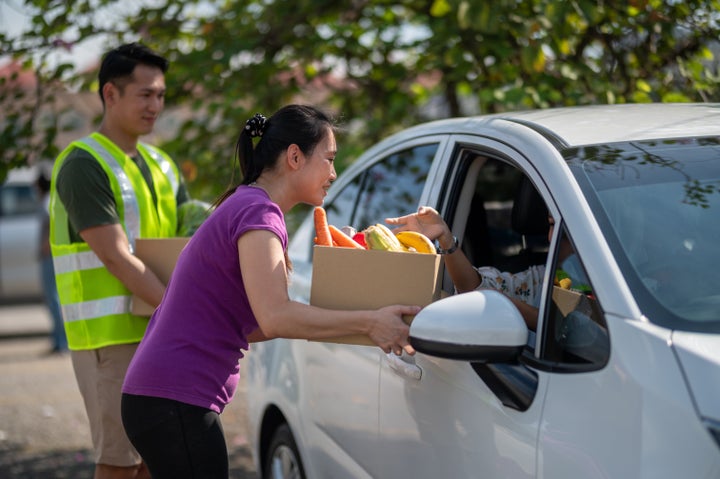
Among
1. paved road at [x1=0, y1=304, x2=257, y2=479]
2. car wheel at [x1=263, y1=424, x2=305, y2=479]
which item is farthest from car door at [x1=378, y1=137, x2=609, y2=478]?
paved road at [x1=0, y1=304, x2=257, y2=479]

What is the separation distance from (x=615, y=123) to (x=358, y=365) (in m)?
1.12

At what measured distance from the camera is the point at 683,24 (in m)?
4.91

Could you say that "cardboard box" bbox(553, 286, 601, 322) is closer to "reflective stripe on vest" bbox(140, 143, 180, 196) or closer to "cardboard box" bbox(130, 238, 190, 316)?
"cardboard box" bbox(130, 238, 190, 316)

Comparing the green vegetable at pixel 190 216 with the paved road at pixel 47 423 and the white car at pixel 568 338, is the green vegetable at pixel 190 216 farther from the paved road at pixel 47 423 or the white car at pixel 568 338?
the paved road at pixel 47 423

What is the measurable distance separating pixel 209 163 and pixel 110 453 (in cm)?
306

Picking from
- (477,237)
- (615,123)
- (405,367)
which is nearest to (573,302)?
(405,367)

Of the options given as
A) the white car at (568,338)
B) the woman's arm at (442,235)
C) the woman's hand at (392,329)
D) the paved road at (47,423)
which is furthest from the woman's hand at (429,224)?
the paved road at (47,423)

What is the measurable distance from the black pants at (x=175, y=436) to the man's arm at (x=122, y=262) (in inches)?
34.3

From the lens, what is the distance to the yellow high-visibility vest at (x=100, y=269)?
140 inches

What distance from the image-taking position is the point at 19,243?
13125 millimetres

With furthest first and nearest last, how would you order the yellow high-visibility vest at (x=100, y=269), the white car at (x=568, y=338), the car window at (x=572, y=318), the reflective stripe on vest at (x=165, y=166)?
the reflective stripe on vest at (x=165, y=166) → the yellow high-visibility vest at (x=100, y=269) → the car window at (x=572, y=318) → the white car at (x=568, y=338)

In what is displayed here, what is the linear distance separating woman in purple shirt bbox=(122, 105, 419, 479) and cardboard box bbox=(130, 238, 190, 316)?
86 centimetres

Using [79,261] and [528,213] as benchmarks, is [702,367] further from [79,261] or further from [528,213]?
[79,261]

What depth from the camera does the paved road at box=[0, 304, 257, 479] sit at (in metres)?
5.58
